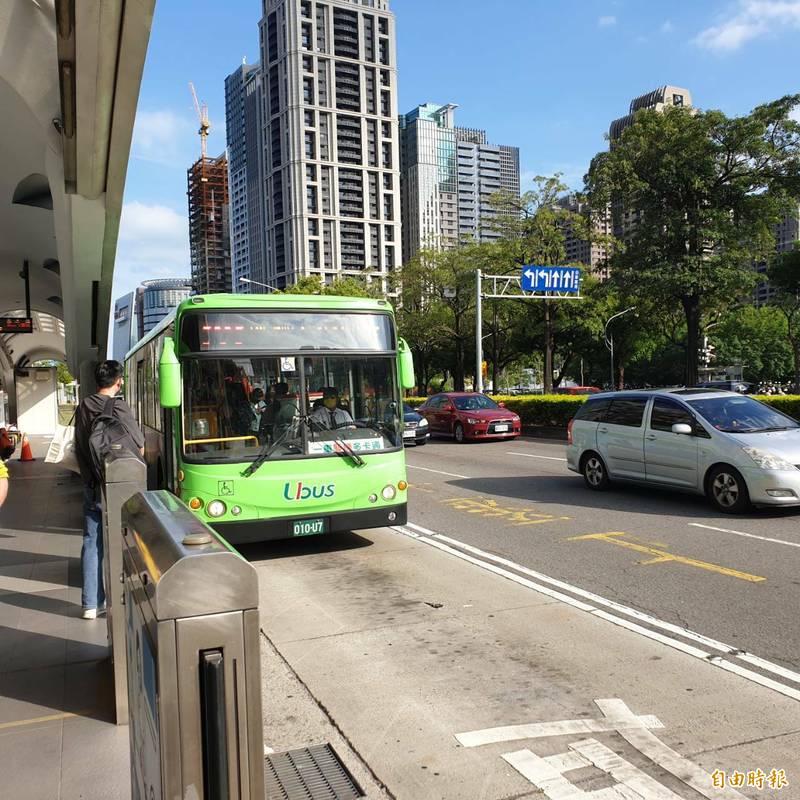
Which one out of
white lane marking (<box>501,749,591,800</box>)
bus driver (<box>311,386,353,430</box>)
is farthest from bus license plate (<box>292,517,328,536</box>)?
white lane marking (<box>501,749,591,800</box>)

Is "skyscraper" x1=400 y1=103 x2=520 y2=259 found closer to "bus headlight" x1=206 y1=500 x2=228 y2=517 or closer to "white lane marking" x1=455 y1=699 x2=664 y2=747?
"bus headlight" x1=206 y1=500 x2=228 y2=517

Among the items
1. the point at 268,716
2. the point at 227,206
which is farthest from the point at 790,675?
the point at 227,206

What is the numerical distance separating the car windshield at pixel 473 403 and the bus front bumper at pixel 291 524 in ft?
50.4

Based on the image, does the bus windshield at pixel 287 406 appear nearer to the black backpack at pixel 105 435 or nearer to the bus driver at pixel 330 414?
the bus driver at pixel 330 414

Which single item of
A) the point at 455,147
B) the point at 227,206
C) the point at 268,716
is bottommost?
the point at 268,716

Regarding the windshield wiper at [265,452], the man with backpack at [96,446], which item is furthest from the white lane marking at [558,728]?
the windshield wiper at [265,452]

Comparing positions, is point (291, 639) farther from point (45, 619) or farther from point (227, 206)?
point (227, 206)

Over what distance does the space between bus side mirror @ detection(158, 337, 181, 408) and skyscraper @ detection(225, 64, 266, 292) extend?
153829 mm

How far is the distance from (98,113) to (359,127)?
149 meters

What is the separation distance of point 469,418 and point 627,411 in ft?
36.7

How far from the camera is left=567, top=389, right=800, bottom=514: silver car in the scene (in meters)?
9.73

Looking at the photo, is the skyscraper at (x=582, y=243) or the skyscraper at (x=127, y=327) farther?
the skyscraper at (x=582, y=243)

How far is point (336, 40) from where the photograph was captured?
147 m

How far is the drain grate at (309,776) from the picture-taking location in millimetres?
3520
